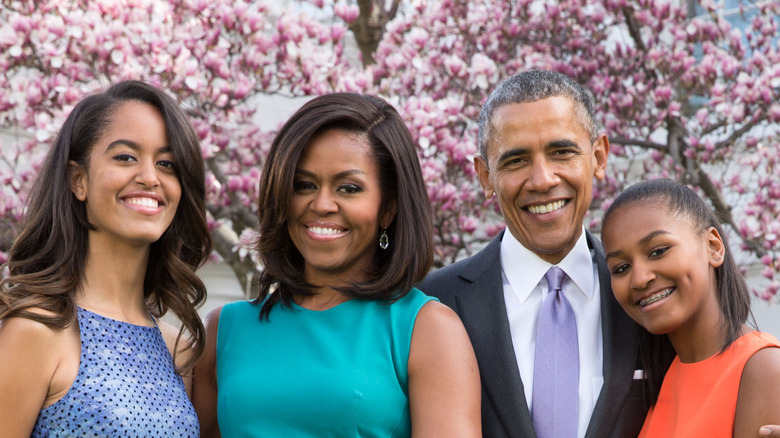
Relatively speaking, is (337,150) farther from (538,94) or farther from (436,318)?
(538,94)

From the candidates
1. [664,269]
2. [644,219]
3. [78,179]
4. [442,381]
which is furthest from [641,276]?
[78,179]

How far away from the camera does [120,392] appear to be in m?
2.74

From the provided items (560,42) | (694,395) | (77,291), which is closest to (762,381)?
(694,395)

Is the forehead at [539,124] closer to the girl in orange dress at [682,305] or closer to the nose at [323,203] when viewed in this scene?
the girl in orange dress at [682,305]

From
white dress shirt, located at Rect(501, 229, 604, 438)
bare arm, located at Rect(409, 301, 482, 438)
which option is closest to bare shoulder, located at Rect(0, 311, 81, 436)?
bare arm, located at Rect(409, 301, 482, 438)

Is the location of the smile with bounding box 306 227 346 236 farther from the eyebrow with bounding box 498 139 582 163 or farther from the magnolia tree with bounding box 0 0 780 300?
the magnolia tree with bounding box 0 0 780 300

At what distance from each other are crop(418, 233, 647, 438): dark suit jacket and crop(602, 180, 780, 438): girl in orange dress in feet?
0.20

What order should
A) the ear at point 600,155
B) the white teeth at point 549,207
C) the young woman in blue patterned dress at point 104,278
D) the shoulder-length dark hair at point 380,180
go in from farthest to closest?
the ear at point 600,155 < the white teeth at point 549,207 < the shoulder-length dark hair at point 380,180 < the young woman in blue patterned dress at point 104,278

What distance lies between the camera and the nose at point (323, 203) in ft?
9.20

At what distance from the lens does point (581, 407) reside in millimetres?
3004

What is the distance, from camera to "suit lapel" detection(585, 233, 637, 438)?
2.94 meters

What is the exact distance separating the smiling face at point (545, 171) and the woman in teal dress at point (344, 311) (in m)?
0.39

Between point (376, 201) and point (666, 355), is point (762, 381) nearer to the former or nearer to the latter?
point (666, 355)

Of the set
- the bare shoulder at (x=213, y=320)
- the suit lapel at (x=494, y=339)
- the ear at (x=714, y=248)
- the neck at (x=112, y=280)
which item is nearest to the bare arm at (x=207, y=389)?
the bare shoulder at (x=213, y=320)
